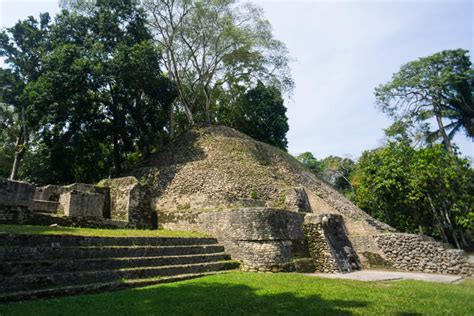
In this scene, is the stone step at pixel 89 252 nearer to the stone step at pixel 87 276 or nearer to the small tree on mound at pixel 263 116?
the stone step at pixel 87 276

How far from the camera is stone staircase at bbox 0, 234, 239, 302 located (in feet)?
20.8

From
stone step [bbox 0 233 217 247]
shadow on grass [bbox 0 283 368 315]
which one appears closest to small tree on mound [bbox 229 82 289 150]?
stone step [bbox 0 233 217 247]

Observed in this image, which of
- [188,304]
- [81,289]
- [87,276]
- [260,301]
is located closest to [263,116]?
[87,276]

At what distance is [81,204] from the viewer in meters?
11.6

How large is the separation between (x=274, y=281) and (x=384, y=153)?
1311cm

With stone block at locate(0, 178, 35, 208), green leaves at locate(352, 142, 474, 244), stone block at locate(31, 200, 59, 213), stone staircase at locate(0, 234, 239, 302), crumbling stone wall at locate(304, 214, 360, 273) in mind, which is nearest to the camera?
stone staircase at locate(0, 234, 239, 302)

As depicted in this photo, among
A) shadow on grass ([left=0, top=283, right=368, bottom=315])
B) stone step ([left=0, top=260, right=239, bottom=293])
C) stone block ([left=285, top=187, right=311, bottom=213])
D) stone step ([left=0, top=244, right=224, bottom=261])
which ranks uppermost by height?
stone block ([left=285, top=187, right=311, bottom=213])

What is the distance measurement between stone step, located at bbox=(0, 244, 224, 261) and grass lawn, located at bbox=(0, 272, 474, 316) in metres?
1.42

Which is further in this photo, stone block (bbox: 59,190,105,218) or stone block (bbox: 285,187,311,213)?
stone block (bbox: 285,187,311,213)

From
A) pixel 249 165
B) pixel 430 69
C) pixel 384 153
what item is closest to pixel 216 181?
pixel 249 165

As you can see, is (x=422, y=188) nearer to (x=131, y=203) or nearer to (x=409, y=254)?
(x=409, y=254)

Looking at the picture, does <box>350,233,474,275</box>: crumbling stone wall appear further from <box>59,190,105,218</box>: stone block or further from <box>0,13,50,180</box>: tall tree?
<box>0,13,50,180</box>: tall tree

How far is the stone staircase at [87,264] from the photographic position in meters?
6.33

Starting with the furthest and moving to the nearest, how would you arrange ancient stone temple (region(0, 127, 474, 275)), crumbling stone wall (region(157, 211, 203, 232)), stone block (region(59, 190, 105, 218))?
1. crumbling stone wall (region(157, 211, 203, 232))
2. stone block (region(59, 190, 105, 218))
3. ancient stone temple (region(0, 127, 474, 275))
